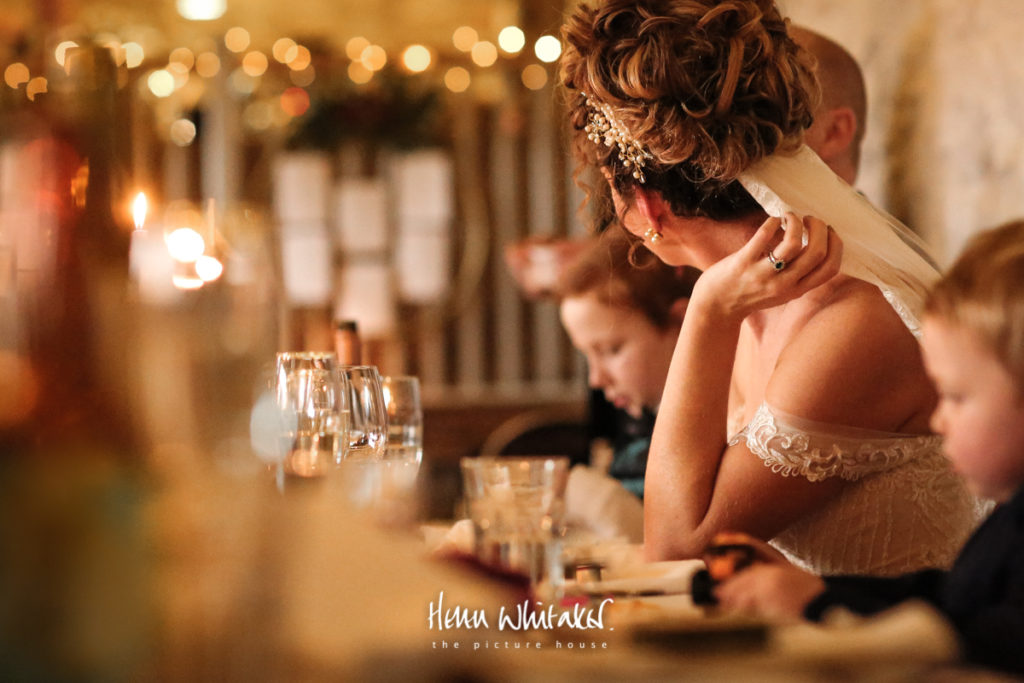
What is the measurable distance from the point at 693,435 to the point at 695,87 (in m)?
0.49

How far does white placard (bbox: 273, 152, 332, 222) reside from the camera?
23.1ft

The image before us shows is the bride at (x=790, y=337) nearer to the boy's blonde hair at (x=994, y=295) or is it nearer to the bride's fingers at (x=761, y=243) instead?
the bride's fingers at (x=761, y=243)

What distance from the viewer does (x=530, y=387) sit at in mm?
7297

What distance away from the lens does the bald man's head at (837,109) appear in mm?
2598

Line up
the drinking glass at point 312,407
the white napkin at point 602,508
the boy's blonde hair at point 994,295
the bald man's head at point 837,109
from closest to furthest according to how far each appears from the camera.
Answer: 1. the boy's blonde hair at point 994,295
2. the drinking glass at point 312,407
3. the white napkin at point 602,508
4. the bald man's head at point 837,109

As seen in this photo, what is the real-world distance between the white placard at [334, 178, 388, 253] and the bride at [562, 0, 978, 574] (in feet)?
18.1

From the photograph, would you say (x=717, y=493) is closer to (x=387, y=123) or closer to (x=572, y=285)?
(x=572, y=285)

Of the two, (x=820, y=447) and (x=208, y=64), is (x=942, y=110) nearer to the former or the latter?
(x=820, y=447)

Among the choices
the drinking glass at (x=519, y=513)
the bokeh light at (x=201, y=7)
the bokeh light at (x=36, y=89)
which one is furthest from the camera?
the bokeh light at (x=201, y=7)

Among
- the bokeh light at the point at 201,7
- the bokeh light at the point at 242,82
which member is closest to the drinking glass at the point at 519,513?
the bokeh light at the point at 201,7

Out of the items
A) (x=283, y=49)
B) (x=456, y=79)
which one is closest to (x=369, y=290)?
(x=456, y=79)

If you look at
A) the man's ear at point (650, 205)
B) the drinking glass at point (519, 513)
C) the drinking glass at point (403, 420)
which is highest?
the man's ear at point (650, 205)

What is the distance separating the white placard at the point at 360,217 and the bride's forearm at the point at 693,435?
569cm

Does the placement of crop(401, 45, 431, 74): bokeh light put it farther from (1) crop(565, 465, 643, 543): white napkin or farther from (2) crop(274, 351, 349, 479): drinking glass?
(2) crop(274, 351, 349, 479): drinking glass
